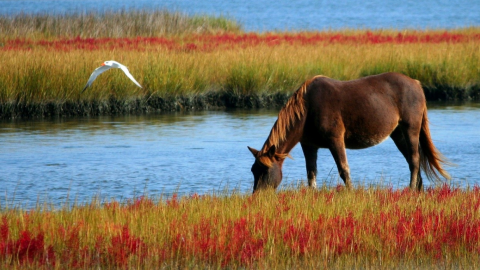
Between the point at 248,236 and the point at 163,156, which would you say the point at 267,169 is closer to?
the point at 248,236

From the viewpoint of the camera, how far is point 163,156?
11.8 m

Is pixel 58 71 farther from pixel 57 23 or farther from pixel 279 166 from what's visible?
pixel 57 23

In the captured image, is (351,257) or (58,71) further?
(58,71)

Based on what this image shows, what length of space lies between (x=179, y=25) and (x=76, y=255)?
2254 cm

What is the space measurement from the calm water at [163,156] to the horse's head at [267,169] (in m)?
1.28

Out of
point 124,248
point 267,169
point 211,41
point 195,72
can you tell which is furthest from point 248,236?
point 211,41

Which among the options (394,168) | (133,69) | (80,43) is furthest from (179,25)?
(394,168)

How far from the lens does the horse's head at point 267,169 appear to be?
7.48 m

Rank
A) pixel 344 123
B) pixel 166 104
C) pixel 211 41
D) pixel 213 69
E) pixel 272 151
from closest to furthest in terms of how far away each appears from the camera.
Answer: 1. pixel 272 151
2. pixel 344 123
3. pixel 166 104
4. pixel 213 69
5. pixel 211 41

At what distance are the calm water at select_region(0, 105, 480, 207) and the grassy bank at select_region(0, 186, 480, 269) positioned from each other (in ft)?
4.10

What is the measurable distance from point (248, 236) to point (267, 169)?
56.7 inches

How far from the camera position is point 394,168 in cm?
1075

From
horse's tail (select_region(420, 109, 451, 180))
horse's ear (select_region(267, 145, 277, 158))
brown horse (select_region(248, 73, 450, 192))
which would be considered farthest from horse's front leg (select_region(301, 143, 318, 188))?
horse's tail (select_region(420, 109, 451, 180))

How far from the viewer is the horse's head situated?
7.48m
